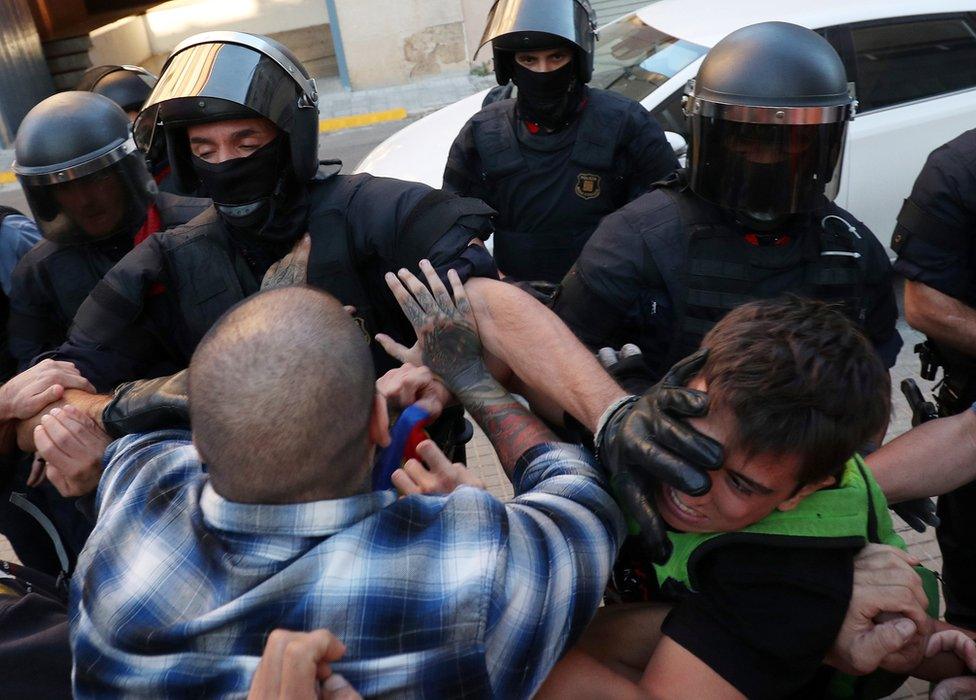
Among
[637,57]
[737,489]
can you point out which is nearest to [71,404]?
[737,489]

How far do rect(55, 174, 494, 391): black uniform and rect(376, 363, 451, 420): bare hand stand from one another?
38cm

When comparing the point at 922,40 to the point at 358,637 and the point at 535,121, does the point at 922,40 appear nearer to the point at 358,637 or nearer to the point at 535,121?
the point at 535,121

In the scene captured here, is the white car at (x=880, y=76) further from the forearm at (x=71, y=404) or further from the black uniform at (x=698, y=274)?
the forearm at (x=71, y=404)

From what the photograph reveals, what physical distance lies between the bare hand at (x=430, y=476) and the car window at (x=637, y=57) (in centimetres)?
362

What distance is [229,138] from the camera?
2295mm

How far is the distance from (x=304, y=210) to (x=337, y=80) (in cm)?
1067

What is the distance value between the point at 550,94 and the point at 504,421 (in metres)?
2.36

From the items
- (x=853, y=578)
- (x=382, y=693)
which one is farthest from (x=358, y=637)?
(x=853, y=578)

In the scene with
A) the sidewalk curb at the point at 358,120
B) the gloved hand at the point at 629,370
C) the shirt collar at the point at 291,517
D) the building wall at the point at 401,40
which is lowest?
the sidewalk curb at the point at 358,120

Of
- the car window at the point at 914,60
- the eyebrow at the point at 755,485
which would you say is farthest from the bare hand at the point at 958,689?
the car window at the point at 914,60

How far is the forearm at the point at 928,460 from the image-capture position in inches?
78.8

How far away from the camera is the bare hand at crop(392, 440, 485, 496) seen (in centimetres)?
163

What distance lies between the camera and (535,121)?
3.92 m

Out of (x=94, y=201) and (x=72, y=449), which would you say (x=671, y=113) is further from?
(x=72, y=449)
